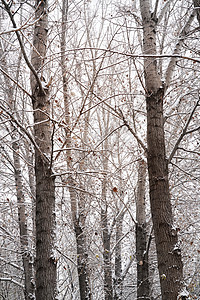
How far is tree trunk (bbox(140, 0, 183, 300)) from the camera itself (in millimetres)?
2873

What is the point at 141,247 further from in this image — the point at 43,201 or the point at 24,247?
the point at 43,201

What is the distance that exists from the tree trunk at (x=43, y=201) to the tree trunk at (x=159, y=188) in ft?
3.92

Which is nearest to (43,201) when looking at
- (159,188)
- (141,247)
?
(159,188)

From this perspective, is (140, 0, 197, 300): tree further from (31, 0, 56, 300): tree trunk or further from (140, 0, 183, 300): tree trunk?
(31, 0, 56, 300): tree trunk

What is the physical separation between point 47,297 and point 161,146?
2140 millimetres

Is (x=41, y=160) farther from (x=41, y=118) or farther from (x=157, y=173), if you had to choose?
(x=157, y=173)

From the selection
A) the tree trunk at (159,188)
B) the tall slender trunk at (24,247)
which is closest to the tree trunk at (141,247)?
the tree trunk at (159,188)

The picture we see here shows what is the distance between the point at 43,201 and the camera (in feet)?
10.8

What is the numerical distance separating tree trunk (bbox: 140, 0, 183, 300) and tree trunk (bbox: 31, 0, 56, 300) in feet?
3.92

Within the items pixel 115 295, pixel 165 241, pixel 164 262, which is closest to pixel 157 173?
pixel 165 241

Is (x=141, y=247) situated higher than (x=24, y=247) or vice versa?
(x=24, y=247)

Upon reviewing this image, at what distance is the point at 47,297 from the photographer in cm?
295

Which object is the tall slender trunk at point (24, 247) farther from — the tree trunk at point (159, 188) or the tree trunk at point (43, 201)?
the tree trunk at point (159, 188)

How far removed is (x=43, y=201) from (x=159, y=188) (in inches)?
54.3
